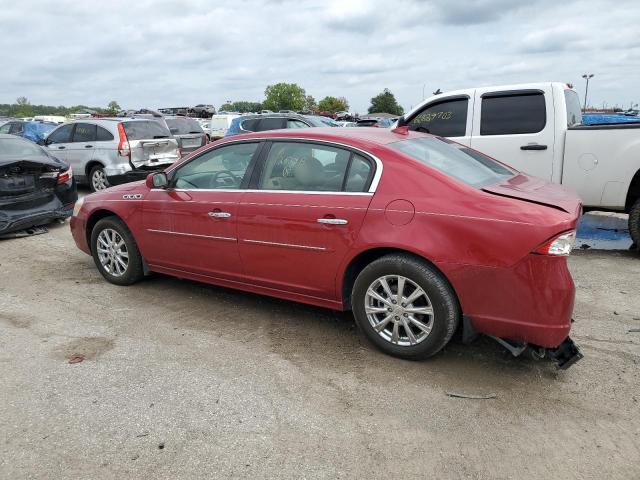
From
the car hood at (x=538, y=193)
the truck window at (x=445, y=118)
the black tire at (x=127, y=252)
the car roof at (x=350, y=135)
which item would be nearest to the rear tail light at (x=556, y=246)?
the car hood at (x=538, y=193)

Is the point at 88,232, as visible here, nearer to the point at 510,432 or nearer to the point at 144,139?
the point at 510,432

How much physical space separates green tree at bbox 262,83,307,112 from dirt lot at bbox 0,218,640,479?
115 metres

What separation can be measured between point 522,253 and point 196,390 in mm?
2169

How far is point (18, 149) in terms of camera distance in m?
8.05

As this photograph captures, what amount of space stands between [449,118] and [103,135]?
7.13m

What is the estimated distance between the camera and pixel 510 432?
2.92 meters

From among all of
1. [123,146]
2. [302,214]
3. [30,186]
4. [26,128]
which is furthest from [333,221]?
[26,128]

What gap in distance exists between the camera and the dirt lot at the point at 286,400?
2.71 m

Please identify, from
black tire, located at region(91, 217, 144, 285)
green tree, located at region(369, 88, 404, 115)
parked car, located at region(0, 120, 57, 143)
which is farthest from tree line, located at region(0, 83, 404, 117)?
black tire, located at region(91, 217, 144, 285)

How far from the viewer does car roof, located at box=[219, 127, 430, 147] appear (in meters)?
4.02

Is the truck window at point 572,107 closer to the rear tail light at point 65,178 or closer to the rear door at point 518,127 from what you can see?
the rear door at point 518,127

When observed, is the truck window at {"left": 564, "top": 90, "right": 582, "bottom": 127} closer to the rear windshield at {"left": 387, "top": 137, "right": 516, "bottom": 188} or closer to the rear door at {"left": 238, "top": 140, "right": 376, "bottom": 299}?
the rear windshield at {"left": 387, "top": 137, "right": 516, "bottom": 188}

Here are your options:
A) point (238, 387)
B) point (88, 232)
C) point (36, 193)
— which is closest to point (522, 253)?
point (238, 387)

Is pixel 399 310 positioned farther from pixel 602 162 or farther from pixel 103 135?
pixel 103 135
